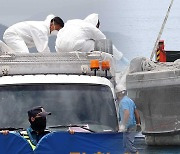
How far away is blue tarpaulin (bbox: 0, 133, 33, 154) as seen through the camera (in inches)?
302

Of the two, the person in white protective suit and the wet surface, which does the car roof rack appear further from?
the wet surface

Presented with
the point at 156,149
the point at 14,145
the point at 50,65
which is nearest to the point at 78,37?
the point at 50,65

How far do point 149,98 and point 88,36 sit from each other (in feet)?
17.1

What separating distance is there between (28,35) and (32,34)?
0.08 metres

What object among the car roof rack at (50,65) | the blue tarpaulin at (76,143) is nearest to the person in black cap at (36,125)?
the blue tarpaulin at (76,143)

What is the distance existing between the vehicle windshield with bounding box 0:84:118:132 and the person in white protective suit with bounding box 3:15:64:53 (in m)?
2.95

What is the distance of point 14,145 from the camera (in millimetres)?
Result: 7707

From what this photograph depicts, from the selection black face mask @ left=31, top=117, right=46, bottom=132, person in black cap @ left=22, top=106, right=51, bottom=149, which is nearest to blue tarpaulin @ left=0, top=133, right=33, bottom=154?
person in black cap @ left=22, top=106, right=51, bottom=149

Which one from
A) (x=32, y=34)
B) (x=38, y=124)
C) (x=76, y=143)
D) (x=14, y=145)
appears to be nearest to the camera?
(x=14, y=145)

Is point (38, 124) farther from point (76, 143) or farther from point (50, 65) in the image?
point (50, 65)

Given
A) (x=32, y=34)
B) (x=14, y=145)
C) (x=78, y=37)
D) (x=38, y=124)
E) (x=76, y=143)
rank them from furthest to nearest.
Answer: (x=32, y=34)
(x=78, y=37)
(x=38, y=124)
(x=76, y=143)
(x=14, y=145)

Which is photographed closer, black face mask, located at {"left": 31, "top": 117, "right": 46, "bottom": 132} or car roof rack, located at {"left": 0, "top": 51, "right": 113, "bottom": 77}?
black face mask, located at {"left": 31, "top": 117, "right": 46, "bottom": 132}

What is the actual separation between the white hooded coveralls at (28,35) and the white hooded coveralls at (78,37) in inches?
20.3

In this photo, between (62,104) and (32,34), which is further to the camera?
(32,34)
